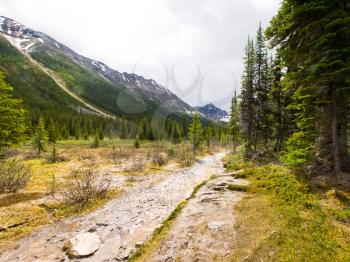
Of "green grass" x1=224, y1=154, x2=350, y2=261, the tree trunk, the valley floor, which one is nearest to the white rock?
the valley floor

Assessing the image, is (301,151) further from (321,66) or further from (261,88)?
(261,88)

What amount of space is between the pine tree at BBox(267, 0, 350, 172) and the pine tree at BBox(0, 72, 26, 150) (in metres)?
16.9

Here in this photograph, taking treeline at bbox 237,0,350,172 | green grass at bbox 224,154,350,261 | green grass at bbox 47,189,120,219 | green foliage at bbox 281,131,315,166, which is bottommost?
green grass at bbox 47,189,120,219

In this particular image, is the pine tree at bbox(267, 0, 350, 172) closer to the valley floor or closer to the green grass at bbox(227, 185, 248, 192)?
the green grass at bbox(227, 185, 248, 192)

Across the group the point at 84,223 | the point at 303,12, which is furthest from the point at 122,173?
the point at 303,12

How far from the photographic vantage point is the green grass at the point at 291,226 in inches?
250

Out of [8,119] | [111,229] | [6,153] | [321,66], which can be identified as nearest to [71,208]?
[111,229]

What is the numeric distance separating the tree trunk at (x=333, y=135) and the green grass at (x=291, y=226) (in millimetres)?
1691

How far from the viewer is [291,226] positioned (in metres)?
7.54

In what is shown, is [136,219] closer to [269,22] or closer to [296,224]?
[296,224]

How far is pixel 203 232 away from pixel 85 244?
4.48 metres

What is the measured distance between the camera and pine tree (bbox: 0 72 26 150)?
658 inches

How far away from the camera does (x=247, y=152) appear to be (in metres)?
32.9

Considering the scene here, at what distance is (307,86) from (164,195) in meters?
10.4
